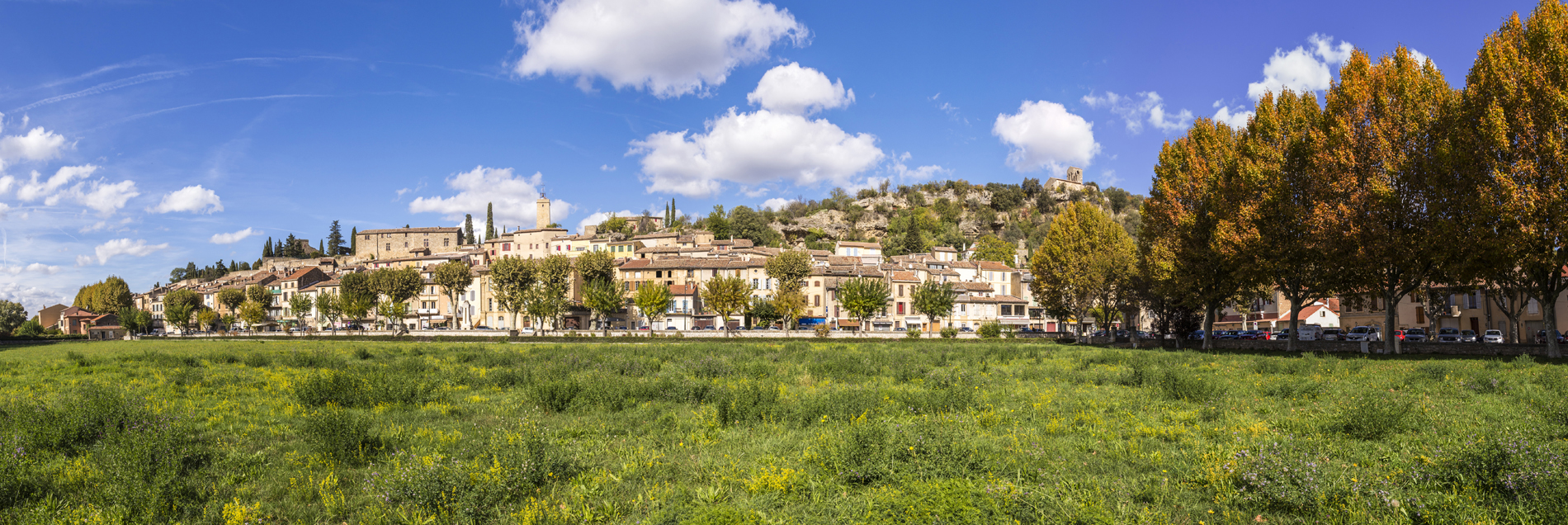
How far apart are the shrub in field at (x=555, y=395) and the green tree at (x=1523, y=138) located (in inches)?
1270

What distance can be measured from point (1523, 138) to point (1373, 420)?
76.4ft

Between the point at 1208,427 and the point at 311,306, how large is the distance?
124 m

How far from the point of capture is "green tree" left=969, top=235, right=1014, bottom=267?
4840 inches

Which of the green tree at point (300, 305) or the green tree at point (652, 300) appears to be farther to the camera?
the green tree at point (300, 305)

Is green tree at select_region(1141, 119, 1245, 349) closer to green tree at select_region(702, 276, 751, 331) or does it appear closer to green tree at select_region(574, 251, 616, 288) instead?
green tree at select_region(702, 276, 751, 331)

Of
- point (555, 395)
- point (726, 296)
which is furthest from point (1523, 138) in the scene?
point (726, 296)

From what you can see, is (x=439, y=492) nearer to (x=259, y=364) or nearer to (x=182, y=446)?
(x=182, y=446)

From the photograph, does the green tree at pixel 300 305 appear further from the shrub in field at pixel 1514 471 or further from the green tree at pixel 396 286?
the shrub in field at pixel 1514 471

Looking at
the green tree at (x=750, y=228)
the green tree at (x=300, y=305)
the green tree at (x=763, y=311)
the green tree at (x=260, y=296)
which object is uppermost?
the green tree at (x=750, y=228)

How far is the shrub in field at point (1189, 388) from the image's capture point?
17.3m

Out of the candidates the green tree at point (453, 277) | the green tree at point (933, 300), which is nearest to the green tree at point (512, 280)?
the green tree at point (453, 277)

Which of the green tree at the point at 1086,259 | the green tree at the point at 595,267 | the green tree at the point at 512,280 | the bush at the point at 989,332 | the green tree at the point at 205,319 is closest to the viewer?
the green tree at the point at 1086,259

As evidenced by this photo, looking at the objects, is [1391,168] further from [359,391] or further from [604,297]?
[604,297]

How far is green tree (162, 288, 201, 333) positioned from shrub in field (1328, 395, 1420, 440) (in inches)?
5345
